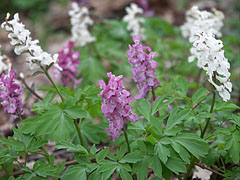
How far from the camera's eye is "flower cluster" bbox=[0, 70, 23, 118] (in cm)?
254

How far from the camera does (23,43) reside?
2.52 meters

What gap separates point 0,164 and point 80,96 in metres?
0.97

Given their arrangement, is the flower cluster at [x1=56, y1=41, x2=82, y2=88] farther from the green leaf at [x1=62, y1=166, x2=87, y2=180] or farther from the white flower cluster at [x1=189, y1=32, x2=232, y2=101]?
the white flower cluster at [x1=189, y1=32, x2=232, y2=101]

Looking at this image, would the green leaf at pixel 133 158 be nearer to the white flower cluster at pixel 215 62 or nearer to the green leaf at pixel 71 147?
the green leaf at pixel 71 147

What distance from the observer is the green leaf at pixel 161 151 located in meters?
2.03

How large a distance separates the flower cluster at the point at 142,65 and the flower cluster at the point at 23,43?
790mm

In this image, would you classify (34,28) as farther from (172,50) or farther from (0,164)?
(0,164)

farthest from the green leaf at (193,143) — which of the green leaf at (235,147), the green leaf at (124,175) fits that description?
the green leaf at (124,175)

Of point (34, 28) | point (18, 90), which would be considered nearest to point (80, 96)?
point (18, 90)

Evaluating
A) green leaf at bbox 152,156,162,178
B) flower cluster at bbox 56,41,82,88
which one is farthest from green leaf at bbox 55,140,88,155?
flower cluster at bbox 56,41,82,88

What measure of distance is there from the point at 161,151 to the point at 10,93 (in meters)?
1.54

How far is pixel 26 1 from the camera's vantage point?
898cm

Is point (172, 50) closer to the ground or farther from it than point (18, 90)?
farther from it

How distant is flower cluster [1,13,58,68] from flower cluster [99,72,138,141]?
27.5 inches
